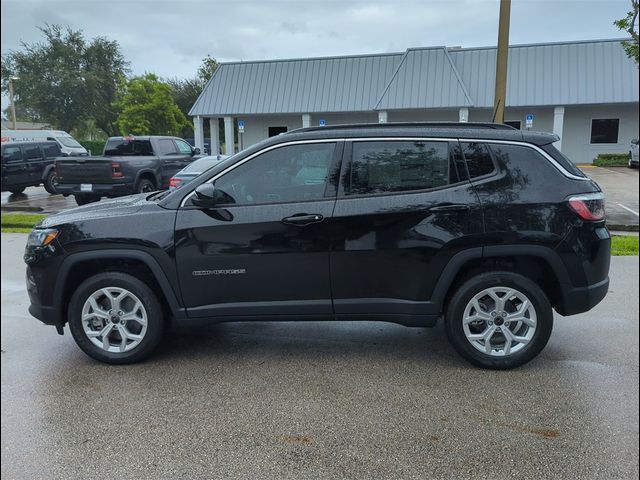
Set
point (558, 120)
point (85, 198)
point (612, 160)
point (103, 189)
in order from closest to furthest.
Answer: point (103, 189)
point (85, 198)
point (612, 160)
point (558, 120)

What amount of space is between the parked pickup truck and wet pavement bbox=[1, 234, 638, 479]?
19.6 ft

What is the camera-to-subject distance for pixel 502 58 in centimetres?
670

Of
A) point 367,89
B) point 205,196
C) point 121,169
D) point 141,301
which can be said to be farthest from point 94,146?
point 205,196

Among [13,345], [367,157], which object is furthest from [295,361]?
[13,345]

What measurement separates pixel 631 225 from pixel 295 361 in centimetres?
865

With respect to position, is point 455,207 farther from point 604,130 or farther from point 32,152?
point 604,130

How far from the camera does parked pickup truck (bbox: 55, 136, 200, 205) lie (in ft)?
32.8

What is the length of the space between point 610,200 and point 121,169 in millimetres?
11308

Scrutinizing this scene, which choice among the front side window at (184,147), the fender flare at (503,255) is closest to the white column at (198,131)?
the front side window at (184,147)

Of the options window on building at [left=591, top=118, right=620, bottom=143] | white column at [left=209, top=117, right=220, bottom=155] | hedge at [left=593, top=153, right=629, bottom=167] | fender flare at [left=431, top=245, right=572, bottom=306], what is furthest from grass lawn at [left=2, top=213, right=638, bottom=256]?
window on building at [left=591, top=118, right=620, bottom=143]

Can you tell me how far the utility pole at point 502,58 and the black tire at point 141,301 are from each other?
16.6 feet

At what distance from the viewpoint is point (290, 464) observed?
2.74m

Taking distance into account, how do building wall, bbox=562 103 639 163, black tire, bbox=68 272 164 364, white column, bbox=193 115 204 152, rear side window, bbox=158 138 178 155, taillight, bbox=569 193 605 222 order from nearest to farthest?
taillight, bbox=569 193 605 222, black tire, bbox=68 272 164 364, white column, bbox=193 115 204 152, rear side window, bbox=158 138 178 155, building wall, bbox=562 103 639 163

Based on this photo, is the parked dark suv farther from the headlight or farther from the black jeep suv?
the black jeep suv
